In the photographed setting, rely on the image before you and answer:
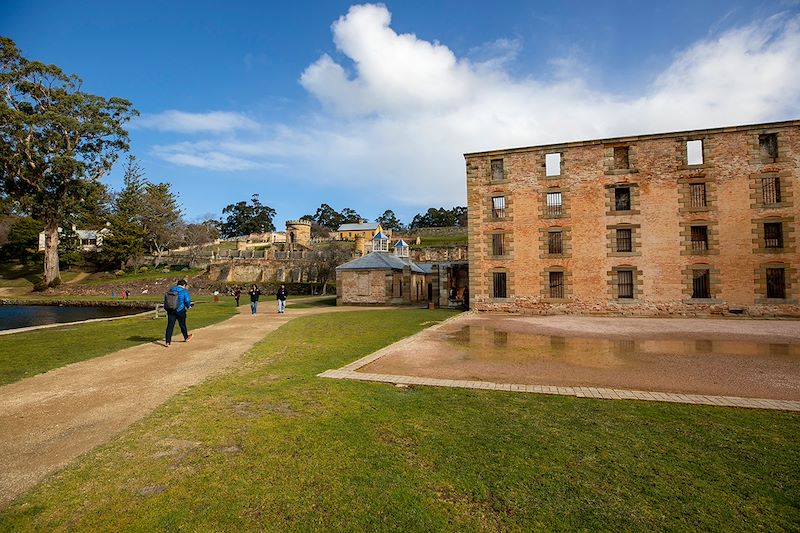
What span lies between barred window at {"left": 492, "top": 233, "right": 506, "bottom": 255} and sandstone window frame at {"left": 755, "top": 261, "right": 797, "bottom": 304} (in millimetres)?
12401

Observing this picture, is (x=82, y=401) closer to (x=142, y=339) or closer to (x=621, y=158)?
(x=142, y=339)

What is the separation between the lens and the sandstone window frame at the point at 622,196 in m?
21.6

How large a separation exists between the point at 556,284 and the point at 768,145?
1236 centimetres

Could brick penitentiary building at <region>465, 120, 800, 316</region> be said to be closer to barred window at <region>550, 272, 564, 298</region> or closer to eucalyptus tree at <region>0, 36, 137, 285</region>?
barred window at <region>550, 272, 564, 298</region>

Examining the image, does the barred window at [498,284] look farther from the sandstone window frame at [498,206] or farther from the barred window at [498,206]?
the barred window at [498,206]

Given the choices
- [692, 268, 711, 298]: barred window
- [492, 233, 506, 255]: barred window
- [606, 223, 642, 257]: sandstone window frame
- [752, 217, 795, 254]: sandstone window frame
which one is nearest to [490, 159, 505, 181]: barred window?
[492, 233, 506, 255]: barred window

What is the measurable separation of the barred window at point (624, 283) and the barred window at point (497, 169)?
8364mm

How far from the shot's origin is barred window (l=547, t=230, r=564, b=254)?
74.1ft

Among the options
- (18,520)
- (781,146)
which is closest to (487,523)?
(18,520)

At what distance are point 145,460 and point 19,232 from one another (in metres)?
71.7

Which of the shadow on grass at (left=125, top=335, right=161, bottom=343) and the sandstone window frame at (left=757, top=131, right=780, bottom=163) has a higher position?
the sandstone window frame at (left=757, top=131, right=780, bottom=163)

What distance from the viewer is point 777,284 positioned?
19984 millimetres

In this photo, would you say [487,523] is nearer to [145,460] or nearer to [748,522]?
[748,522]

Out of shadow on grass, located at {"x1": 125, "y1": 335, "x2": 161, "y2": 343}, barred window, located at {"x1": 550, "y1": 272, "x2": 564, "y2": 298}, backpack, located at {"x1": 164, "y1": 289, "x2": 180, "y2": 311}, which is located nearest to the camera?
backpack, located at {"x1": 164, "y1": 289, "x2": 180, "y2": 311}
